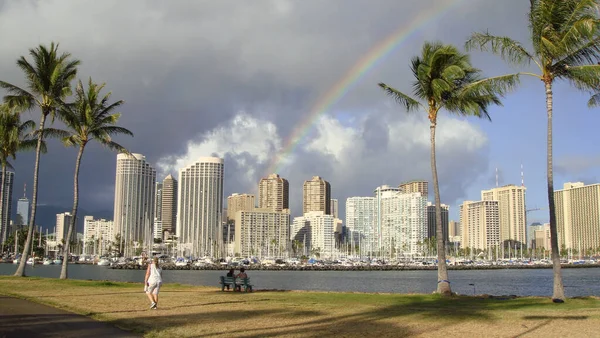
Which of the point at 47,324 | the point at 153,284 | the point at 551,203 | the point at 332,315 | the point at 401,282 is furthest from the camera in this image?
the point at 401,282

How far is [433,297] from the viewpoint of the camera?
26.2 metres

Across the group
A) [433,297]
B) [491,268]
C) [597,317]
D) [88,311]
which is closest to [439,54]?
[433,297]

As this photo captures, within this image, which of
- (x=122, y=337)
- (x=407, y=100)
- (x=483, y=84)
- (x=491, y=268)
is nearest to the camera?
(x=122, y=337)

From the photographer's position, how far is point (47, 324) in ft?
51.7

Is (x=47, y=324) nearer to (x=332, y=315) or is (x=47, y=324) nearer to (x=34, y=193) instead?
(x=332, y=315)

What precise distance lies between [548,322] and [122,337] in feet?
37.3

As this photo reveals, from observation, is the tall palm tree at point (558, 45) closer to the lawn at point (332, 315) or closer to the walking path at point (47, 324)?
the lawn at point (332, 315)

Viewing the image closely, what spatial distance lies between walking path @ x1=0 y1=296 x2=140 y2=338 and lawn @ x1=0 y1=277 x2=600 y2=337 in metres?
0.58

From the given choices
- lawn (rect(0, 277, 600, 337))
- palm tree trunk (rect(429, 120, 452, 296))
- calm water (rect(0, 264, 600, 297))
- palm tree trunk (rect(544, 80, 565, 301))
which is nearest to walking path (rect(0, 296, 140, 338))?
lawn (rect(0, 277, 600, 337))

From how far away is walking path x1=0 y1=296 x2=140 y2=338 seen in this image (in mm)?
14120

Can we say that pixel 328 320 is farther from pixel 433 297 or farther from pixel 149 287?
pixel 433 297

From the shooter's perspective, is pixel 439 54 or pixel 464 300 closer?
pixel 464 300

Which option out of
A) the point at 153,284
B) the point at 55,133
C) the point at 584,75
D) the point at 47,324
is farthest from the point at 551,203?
the point at 55,133

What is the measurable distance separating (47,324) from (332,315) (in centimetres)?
795
